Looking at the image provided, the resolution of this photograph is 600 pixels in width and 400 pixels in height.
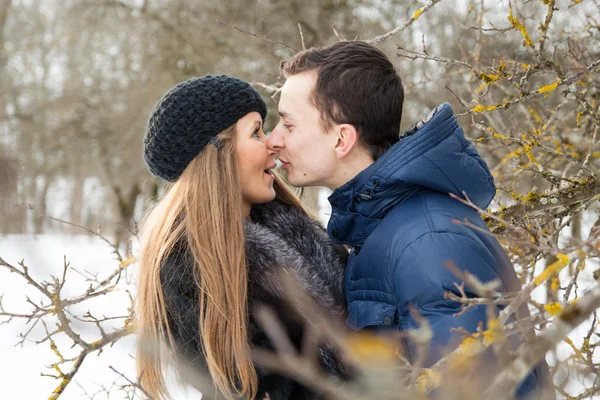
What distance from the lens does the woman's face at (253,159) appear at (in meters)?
2.61

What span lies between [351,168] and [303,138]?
0.22 m

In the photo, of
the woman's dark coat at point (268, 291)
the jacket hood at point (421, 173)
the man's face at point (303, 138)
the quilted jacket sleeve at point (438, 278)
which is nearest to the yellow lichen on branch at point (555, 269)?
the quilted jacket sleeve at point (438, 278)

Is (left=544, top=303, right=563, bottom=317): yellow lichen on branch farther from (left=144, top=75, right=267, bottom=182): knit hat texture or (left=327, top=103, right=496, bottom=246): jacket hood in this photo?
(left=144, top=75, right=267, bottom=182): knit hat texture

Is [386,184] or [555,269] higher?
[386,184]

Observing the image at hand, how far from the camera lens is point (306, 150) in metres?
2.48

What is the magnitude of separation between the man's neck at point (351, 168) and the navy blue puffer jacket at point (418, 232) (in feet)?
0.35

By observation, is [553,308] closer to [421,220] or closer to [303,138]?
[421,220]

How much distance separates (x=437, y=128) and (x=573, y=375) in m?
1.27

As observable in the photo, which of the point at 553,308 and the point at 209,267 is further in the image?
the point at 209,267

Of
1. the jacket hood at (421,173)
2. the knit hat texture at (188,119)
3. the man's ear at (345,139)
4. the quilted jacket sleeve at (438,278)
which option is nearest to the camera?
the quilted jacket sleeve at (438,278)

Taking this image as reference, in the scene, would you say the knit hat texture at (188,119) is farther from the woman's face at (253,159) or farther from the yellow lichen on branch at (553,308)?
the yellow lichen on branch at (553,308)

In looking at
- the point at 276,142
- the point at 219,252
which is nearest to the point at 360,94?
the point at 276,142

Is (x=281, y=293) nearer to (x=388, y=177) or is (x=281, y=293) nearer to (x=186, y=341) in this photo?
(x=186, y=341)

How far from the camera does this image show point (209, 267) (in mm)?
2281
